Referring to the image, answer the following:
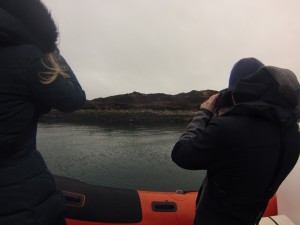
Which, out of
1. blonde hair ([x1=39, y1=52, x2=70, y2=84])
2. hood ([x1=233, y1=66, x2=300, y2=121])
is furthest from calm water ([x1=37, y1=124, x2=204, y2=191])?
blonde hair ([x1=39, y1=52, x2=70, y2=84])

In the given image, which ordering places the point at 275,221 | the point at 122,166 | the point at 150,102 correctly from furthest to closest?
the point at 150,102 < the point at 122,166 < the point at 275,221

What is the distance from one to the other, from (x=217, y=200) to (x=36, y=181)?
2.87 ft

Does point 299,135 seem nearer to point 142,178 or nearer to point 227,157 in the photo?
point 227,157

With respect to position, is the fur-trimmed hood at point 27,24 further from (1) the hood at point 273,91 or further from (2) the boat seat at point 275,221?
(2) the boat seat at point 275,221

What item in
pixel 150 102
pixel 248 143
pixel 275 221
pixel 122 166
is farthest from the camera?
pixel 150 102

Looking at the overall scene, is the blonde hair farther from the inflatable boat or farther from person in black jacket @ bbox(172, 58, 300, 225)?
the inflatable boat

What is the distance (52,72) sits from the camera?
1.17 metres

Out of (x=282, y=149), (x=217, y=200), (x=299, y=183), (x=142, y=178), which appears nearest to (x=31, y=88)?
(x=217, y=200)

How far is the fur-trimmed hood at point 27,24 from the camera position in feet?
3.51

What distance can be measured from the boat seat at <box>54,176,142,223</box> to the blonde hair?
1609 mm

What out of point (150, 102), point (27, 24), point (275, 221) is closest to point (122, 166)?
point (275, 221)

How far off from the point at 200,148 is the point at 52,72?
725mm

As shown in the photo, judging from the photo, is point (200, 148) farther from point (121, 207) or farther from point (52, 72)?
point (121, 207)

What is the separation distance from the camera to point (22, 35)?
3.64ft
